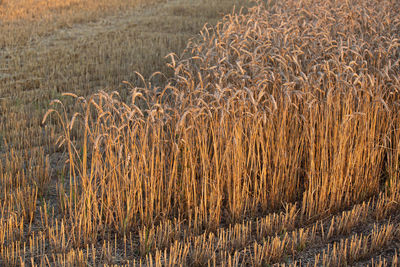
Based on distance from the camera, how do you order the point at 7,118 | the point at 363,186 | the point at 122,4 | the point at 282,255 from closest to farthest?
the point at 282,255, the point at 363,186, the point at 7,118, the point at 122,4

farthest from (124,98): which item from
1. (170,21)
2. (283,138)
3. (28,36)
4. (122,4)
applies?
(122,4)

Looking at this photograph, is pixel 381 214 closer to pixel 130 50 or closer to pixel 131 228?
pixel 131 228

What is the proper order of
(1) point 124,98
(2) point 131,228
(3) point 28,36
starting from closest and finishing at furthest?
1. (2) point 131,228
2. (1) point 124,98
3. (3) point 28,36

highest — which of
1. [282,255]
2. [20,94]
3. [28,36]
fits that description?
[28,36]

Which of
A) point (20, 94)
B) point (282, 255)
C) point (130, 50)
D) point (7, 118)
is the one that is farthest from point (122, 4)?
point (282, 255)

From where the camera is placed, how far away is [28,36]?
Result: 27.6 feet

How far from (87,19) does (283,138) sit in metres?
7.68

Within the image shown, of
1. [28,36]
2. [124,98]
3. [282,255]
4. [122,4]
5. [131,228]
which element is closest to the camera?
[282,255]

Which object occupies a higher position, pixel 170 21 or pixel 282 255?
pixel 170 21

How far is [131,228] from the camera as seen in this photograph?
288cm

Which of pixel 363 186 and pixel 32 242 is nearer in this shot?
pixel 32 242

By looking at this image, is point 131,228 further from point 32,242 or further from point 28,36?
point 28,36

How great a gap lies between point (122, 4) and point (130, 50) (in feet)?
14.7

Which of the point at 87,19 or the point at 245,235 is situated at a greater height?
the point at 87,19
